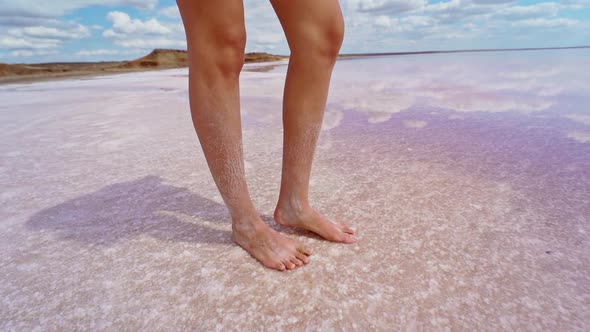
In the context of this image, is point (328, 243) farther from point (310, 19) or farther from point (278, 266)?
point (310, 19)

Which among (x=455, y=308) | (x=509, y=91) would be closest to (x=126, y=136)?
(x=455, y=308)

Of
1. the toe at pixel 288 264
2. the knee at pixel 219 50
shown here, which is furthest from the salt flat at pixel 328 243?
the knee at pixel 219 50

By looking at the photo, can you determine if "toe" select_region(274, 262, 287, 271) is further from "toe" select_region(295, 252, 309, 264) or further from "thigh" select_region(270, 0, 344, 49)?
"thigh" select_region(270, 0, 344, 49)

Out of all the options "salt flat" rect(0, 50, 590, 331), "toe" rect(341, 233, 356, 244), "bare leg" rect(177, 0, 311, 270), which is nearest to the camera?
"salt flat" rect(0, 50, 590, 331)

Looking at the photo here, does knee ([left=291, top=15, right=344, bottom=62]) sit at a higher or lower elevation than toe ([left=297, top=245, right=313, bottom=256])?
higher

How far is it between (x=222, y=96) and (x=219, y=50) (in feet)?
0.33

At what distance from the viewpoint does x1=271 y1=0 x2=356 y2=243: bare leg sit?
870 millimetres

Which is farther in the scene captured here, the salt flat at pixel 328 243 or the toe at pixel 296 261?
the toe at pixel 296 261

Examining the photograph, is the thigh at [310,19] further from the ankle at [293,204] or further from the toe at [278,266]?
the toe at [278,266]

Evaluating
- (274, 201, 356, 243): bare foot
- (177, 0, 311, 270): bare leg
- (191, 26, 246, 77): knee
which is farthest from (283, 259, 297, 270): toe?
(191, 26, 246, 77): knee

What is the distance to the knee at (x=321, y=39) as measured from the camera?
87 cm

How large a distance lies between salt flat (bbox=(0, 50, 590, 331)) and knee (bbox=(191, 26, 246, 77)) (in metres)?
0.44

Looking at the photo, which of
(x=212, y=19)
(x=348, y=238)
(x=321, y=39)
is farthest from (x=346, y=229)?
(x=212, y=19)

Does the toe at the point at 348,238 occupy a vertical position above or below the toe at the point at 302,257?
above
